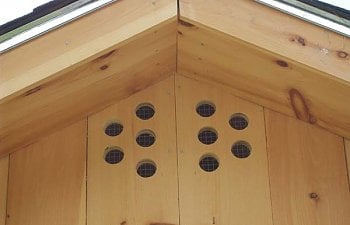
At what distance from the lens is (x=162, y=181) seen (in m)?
1.80

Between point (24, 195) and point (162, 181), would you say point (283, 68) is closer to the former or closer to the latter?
point (162, 181)

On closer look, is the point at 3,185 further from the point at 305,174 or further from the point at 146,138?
the point at 305,174

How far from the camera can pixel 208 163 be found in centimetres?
183

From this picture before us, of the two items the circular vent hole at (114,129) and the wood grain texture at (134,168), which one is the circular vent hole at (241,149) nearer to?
the wood grain texture at (134,168)

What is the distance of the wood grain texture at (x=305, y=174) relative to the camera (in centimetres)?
177

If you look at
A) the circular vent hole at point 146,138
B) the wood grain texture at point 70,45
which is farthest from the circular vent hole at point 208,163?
the wood grain texture at point 70,45

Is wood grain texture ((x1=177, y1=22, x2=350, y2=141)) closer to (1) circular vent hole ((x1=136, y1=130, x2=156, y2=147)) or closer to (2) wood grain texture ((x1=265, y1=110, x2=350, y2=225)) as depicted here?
(2) wood grain texture ((x1=265, y1=110, x2=350, y2=225))

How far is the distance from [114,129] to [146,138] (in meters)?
0.08

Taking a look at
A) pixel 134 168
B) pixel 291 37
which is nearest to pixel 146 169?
pixel 134 168

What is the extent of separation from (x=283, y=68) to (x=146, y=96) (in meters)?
0.34

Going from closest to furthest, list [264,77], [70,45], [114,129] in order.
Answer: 1. [70,45]
2. [264,77]
3. [114,129]

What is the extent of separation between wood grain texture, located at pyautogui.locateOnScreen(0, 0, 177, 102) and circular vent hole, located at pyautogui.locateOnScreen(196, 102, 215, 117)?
33 cm

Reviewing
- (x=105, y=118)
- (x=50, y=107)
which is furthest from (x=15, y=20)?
(x=105, y=118)

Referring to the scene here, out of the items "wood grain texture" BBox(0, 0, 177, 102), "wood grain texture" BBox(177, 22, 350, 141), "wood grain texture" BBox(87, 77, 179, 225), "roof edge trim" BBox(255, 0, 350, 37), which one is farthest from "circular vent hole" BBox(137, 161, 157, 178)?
"roof edge trim" BBox(255, 0, 350, 37)
